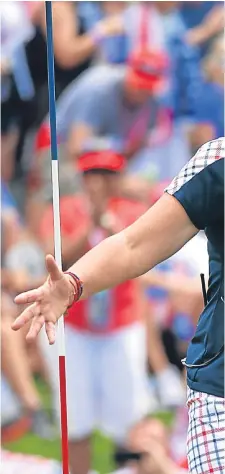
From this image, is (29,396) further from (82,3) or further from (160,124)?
(82,3)

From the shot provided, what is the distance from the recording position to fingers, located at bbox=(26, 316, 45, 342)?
A: 155 cm

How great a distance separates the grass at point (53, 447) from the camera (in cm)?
339

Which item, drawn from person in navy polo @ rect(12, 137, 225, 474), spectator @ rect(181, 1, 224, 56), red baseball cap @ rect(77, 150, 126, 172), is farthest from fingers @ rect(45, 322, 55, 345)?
spectator @ rect(181, 1, 224, 56)

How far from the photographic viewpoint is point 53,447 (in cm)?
358

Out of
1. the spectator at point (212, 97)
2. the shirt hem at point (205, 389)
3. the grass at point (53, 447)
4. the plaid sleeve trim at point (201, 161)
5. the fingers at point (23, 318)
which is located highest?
the spectator at point (212, 97)

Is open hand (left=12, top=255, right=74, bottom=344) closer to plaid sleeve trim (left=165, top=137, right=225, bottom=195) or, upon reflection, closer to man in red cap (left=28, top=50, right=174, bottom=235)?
plaid sleeve trim (left=165, top=137, right=225, bottom=195)

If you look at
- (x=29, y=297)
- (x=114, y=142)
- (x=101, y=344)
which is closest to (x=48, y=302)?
(x=29, y=297)

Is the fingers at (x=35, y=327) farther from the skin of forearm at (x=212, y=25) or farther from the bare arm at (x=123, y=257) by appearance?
the skin of forearm at (x=212, y=25)

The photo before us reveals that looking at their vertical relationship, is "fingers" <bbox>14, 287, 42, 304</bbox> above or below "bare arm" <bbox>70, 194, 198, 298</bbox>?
below

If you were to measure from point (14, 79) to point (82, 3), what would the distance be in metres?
0.40

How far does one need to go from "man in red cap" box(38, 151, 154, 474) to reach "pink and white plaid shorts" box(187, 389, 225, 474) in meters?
1.68

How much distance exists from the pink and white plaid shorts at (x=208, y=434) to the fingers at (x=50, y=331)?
28 centimetres

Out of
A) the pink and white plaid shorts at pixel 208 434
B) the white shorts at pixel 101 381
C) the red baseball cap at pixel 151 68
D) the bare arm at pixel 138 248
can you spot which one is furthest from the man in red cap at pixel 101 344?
the pink and white plaid shorts at pixel 208 434

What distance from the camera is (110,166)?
3389mm
